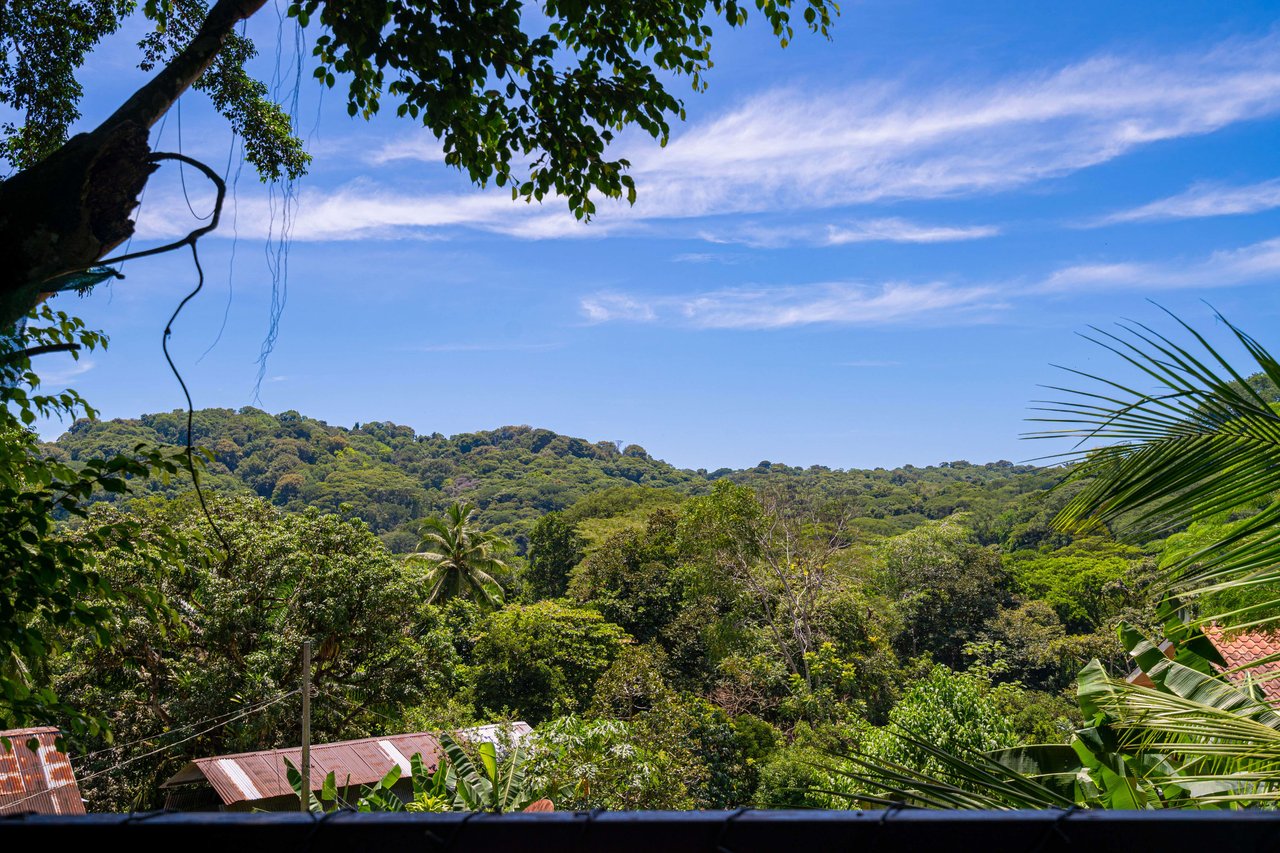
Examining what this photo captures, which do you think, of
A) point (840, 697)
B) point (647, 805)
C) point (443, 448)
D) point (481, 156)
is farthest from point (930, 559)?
point (443, 448)

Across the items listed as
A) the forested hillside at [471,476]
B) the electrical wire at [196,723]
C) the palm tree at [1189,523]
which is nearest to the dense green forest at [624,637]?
the electrical wire at [196,723]

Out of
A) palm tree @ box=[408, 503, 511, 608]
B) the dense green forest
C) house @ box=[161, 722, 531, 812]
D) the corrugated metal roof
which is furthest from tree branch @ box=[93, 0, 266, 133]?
palm tree @ box=[408, 503, 511, 608]

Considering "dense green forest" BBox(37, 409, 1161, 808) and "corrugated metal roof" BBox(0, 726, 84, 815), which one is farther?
"dense green forest" BBox(37, 409, 1161, 808)

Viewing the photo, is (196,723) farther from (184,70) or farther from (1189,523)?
(1189,523)

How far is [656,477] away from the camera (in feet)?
286

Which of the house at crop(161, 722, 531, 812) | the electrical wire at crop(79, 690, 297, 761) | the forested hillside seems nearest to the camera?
the house at crop(161, 722, 531, 812)

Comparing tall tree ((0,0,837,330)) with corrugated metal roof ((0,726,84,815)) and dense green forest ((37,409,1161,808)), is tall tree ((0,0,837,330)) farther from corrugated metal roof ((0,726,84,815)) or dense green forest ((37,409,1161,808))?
corrugated metal roof ((0,726,84,815))

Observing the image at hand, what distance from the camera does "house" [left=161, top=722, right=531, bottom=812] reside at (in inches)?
478

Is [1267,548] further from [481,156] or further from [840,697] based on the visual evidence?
[840,697]

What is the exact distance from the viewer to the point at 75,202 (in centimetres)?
239

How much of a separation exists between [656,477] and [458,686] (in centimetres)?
6689

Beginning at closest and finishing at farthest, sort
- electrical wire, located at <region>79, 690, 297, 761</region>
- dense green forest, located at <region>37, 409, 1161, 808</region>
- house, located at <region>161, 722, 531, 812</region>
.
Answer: house, located at <region>161, 722, 531, 812</region>
dense green forest, located at <region>37, 409, 1161, 808</region>
electrical wire, located at <region>79, 690, 297, 761</region>

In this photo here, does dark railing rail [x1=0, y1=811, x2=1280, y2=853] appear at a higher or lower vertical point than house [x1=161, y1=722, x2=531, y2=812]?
higher

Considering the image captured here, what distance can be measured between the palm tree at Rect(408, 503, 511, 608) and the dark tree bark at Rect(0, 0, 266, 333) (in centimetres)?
2795
